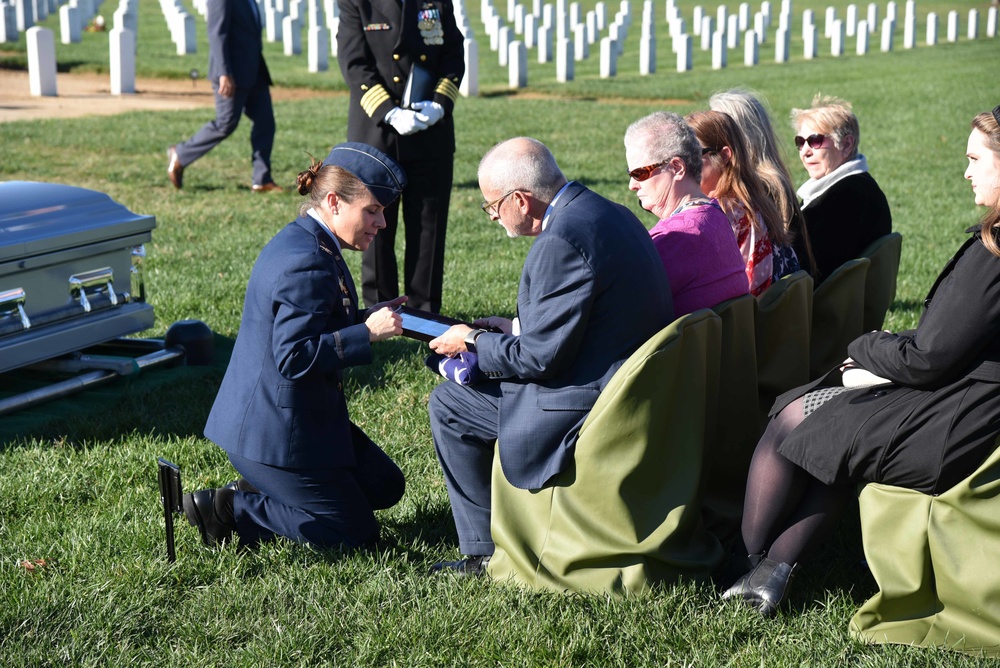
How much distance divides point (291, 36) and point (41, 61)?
8.46m

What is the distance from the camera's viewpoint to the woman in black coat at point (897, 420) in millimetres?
3102

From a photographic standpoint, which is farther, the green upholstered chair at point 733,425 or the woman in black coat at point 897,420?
the green upholstered chair at point 733,425

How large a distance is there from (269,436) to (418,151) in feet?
10.8

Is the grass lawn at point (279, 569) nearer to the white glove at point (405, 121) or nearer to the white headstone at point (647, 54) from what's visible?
the white glove at point (405, 121)

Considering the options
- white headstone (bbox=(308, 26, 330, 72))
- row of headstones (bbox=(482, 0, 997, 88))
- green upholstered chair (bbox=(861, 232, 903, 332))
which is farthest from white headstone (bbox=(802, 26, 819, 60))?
green upholstered chair (bbox=(861, 232, 903, 332))

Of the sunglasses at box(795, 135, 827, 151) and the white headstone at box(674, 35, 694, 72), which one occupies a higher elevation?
the white headstone at box(674, 35, 694, 72)

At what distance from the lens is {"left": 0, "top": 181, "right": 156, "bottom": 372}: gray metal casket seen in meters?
5.02

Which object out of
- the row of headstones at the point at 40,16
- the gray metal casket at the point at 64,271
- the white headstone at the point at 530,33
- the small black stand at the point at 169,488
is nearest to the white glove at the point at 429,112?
the gray metal casket at the point at 64,271

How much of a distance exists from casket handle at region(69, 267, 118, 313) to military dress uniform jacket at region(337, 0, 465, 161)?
178cm

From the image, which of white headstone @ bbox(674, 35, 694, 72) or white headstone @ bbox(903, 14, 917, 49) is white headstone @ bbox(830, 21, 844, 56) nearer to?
white headstone @ bbox(903, 14, 917, 49)

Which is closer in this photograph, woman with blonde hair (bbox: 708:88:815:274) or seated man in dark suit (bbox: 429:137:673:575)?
seated man in dark suit (bbox: 429:137:673:575)

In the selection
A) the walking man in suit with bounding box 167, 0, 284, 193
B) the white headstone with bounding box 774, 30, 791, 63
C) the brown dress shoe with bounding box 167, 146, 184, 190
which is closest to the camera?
the walking man in suit with bounding box 167, 0, 284, 193

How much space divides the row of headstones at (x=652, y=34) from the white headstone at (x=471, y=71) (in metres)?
2.12

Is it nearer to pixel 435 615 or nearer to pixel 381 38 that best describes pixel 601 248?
pixel 435 615
